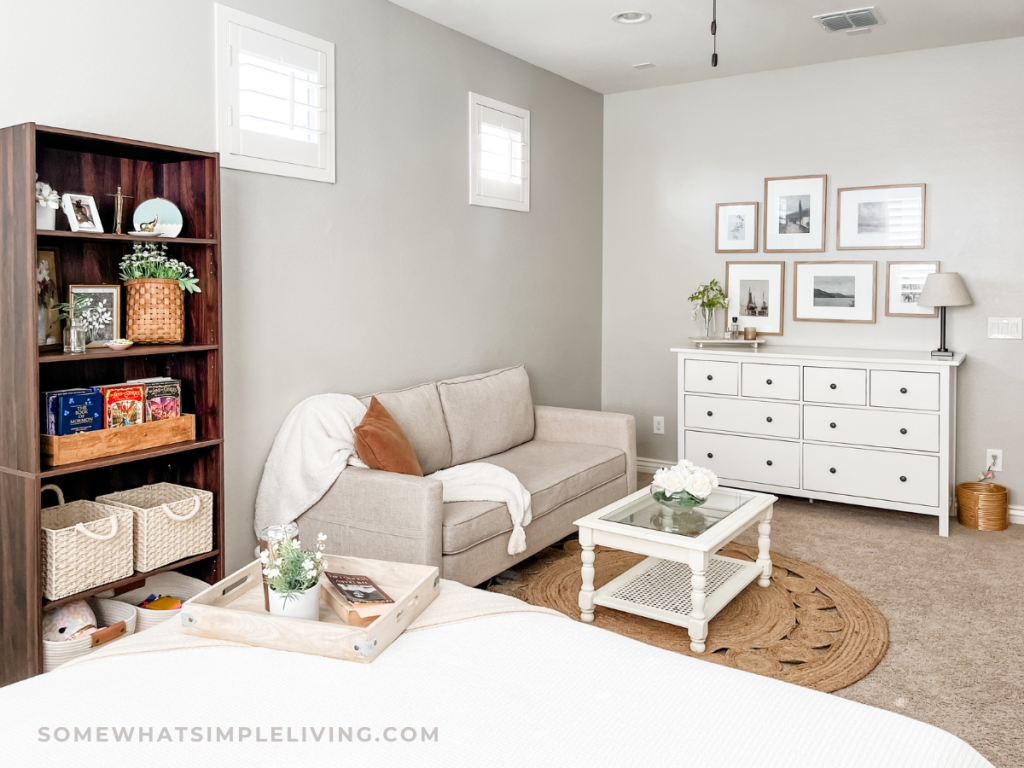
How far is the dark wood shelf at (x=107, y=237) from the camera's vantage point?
7.32ft

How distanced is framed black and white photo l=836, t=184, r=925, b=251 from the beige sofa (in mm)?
1808

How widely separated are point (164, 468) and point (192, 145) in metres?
1.17

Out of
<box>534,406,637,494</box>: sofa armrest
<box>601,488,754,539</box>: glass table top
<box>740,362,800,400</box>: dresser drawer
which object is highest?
<box>740,362,800,400</box>: dresser drawer

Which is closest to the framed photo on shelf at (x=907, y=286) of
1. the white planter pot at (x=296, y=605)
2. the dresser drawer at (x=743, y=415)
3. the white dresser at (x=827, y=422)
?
the white dresser at (x=827, y=422)

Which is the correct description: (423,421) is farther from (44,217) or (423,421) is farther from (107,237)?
(44,217)

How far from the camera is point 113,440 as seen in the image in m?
2.43

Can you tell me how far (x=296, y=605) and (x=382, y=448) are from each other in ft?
4.83

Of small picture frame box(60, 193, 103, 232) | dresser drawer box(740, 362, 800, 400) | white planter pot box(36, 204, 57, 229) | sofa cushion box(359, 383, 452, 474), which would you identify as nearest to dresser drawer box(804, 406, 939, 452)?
dresser drawer box(740, 362, 800, 400)

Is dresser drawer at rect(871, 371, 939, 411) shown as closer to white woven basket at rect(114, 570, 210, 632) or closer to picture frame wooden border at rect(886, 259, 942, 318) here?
picture frame wooden border at rect(886, 259, 942, 318)

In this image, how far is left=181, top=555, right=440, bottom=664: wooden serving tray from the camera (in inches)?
60.4

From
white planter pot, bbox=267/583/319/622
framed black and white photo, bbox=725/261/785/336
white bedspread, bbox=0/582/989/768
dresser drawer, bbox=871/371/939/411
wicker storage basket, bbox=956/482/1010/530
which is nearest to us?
white bedspread, bbox=0/582/989/768

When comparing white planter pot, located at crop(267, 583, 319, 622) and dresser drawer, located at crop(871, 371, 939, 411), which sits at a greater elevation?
dresser drawer, located at crop(871, 371, 939, 411)

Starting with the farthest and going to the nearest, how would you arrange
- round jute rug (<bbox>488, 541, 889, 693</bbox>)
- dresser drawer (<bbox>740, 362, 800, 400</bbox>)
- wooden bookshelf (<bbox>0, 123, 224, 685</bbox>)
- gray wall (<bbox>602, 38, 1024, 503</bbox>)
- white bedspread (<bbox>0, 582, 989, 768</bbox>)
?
dresser drawer (<bbox>740, 362, 800, 400</bbox>) < gray wall (<bbox>602, 38, 1024, 503</bbox>) < round jute rug (<bbox>488, 541, 889, 693</bbox>) < wooden bookshelf (<bbox>0, 123, 224, 685</bbox>) < white bedspread (<bbox>0, 582, 989, 768</bbox>)

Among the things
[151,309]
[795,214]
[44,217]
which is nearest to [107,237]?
[44,217]
